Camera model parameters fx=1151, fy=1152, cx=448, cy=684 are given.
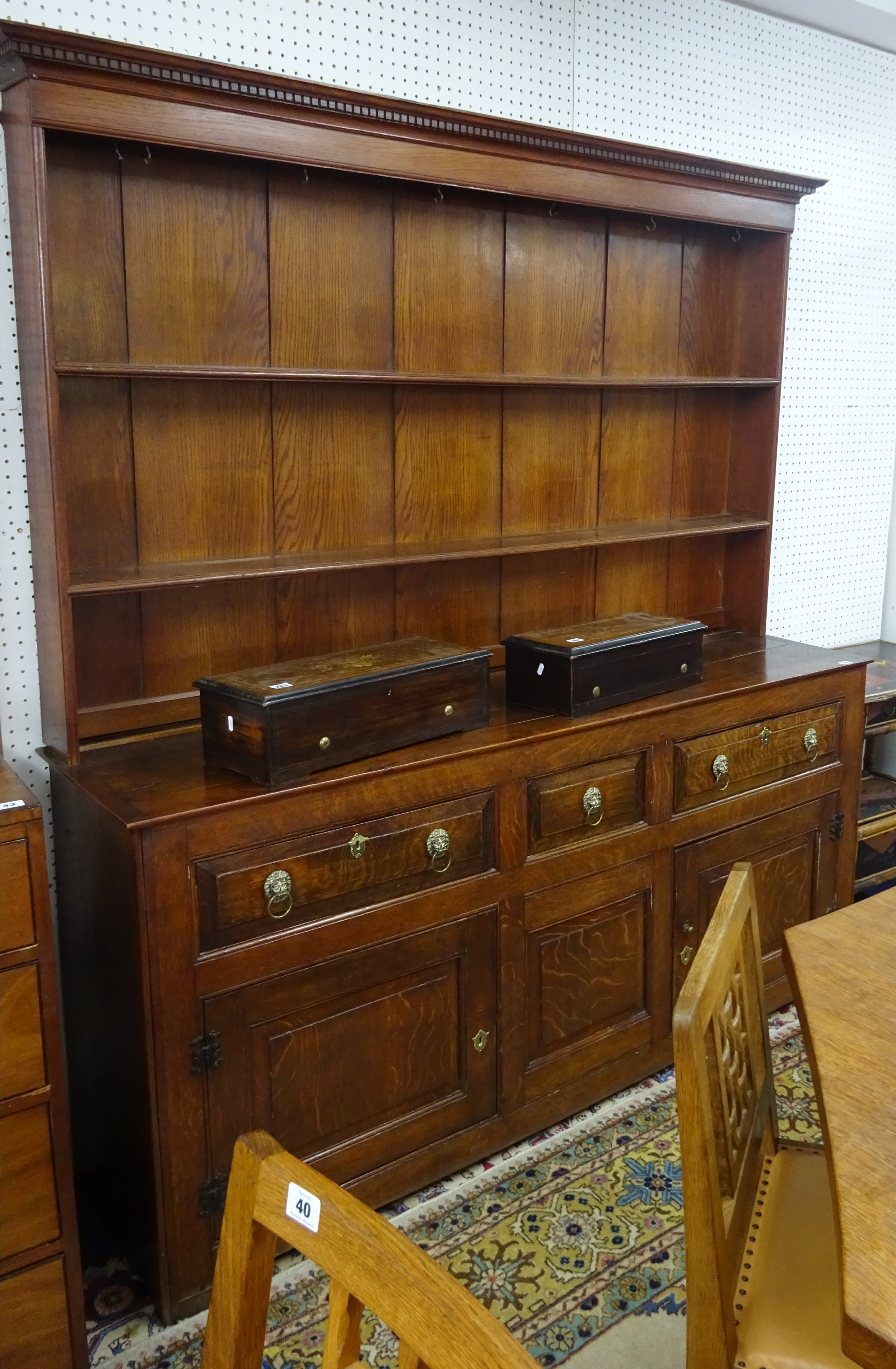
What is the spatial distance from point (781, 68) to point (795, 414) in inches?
39.6

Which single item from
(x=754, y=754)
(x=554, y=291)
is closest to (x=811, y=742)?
(x=754, y=754)

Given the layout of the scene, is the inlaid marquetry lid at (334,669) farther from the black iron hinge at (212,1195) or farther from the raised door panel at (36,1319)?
the raised door panel at (36,1319)

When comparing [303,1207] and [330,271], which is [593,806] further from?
[303,1207]

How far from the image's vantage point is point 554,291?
2.98 m

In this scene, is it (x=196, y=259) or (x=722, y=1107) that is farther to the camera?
(x=196, y=259)

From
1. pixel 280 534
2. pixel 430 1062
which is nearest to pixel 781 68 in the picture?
pixel 280 534

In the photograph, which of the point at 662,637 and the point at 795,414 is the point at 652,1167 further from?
the point at 795,414

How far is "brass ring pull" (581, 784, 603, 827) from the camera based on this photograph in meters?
A: 2.61

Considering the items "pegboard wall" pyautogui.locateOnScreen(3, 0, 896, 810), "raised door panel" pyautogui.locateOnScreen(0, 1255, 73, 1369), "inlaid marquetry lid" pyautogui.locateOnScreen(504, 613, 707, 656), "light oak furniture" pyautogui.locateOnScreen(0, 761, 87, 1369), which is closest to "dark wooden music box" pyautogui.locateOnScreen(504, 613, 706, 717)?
"inlaid marquetry lid" pyautogui.locateOnScreen(504, 613, 707, 656)

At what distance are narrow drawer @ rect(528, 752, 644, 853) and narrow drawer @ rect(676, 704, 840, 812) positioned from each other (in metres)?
0.15

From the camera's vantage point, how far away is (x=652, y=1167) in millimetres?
2572

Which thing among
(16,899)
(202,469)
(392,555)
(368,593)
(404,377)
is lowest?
(16,899)

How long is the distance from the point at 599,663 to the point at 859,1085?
130 centimetres

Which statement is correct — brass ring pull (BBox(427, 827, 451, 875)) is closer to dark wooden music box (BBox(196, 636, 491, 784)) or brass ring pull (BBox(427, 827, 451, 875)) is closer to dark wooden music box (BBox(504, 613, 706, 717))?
dark wooden music box (BBox(196, 636, 491, 784))
